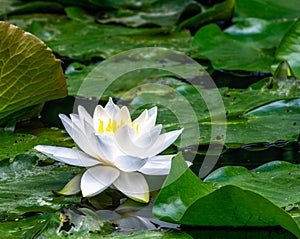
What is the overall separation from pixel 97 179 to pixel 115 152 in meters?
0.07

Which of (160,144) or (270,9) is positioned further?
(270,9)

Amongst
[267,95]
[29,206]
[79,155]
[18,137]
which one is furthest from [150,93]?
[29,206]

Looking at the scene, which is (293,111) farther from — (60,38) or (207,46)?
(60,38)

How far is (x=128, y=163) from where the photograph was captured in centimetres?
130

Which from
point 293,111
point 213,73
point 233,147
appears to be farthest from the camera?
point 213,73

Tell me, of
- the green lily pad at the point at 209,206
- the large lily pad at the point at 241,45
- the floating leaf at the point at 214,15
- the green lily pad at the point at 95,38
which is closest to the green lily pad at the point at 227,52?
the large lily pad at the point at 241,45

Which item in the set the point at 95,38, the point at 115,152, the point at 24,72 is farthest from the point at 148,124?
the point at 95,38

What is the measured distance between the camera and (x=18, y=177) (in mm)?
1404

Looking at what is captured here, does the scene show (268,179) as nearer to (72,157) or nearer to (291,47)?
(72,157)

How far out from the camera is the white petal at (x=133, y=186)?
1.31 m

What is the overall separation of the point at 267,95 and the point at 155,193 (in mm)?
710

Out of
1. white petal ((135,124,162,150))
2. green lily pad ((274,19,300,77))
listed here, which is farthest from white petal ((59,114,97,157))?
green lily pad ((274,19,300,77))

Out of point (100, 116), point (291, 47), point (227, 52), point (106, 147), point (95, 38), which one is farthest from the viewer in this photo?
point (95, 38)

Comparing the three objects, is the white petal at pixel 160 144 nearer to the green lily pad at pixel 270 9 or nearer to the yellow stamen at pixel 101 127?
the yellow stamen at pixel 101 127
